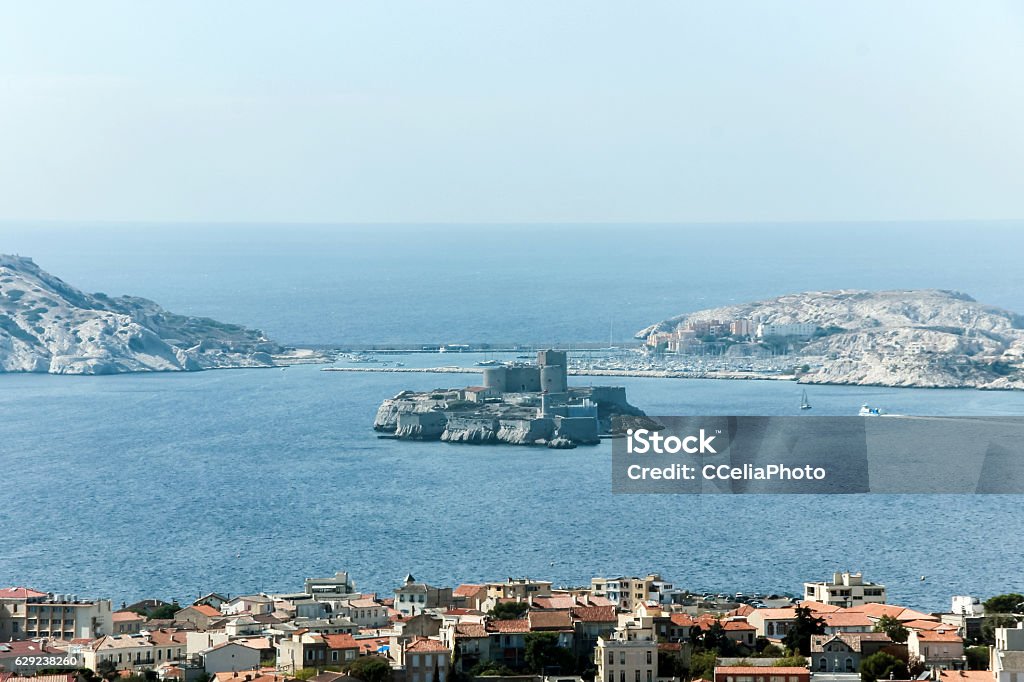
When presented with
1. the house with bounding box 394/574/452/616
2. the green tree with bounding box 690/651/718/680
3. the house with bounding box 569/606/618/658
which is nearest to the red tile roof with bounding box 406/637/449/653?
the house with bounding box 569/606/618/658

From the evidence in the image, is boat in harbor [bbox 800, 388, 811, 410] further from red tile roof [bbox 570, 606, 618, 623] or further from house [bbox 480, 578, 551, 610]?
red tile roof [bbox 570, 606, 618, 623]

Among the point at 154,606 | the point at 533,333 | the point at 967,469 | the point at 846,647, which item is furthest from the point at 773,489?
the point at 533,333

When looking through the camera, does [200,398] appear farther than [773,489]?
Yes

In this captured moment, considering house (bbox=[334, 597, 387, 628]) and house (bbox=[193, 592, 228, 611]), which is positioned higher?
house (bbox=[334, 597, 387, 628])

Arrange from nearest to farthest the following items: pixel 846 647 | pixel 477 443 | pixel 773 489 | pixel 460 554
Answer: pixel 846 647 < pixel 460 554 < pixel 773 489 < pixel 477 443

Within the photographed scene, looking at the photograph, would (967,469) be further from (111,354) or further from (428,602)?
(111,354)

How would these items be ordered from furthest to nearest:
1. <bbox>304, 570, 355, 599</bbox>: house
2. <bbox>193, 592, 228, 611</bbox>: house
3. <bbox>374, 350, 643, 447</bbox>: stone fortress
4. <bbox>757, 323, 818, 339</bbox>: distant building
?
<bbox>757, 323, 818, 339</bbox>: distant building, <bbox>374, 350, 643, 447</bbox>: stone fortress, <bbox>304, 570, 355, 599</bbox>: house, <bbox>193, 592, 228, 611</bbox>: house
